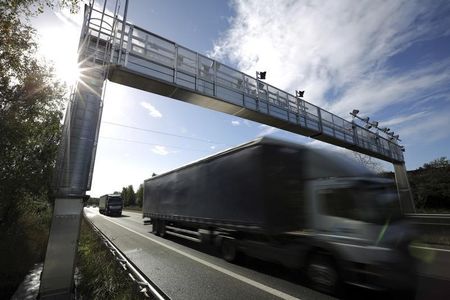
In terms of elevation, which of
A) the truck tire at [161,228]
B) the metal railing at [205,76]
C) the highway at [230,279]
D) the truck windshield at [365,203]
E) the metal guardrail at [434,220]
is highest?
the metal railing at [205,76]

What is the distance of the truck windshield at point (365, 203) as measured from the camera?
17.8 ft

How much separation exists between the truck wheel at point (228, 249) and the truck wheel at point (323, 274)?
278cm

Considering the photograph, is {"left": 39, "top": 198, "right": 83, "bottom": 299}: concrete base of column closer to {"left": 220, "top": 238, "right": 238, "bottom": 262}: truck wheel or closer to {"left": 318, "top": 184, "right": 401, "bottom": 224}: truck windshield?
{"left": 220, "top": 238, "right": 238, "bottom": 262}: truck wheel

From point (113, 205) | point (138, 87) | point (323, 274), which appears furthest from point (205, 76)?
point (113, 205)

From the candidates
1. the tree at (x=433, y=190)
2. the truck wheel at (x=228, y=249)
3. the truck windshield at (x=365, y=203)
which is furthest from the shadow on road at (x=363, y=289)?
the tree at (x=433, y=190)

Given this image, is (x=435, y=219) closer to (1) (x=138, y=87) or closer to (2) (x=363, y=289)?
(2) (x=363, y=289)

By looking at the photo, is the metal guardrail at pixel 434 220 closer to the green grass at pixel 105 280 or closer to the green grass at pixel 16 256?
the green grass at pixel 105 280

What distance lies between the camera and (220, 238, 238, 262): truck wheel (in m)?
8.48

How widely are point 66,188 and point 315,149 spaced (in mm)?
5953

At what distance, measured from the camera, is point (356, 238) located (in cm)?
531

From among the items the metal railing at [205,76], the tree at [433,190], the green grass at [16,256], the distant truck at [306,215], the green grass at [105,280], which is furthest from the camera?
the tree at [433,190]

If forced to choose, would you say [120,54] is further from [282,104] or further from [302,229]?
[282,104]

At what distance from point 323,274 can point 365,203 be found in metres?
1.66

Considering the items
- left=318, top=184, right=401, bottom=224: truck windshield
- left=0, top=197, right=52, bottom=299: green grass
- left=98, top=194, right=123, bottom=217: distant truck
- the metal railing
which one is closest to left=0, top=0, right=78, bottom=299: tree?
left=0, top=197, right=52, bottom=299: green grass
